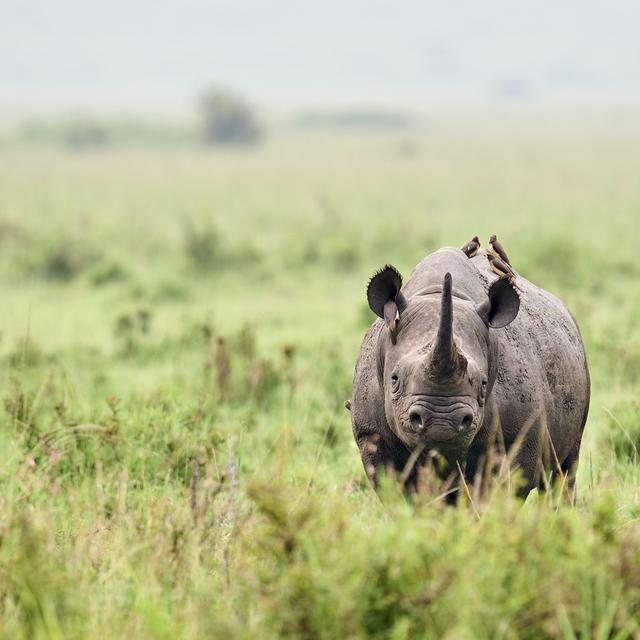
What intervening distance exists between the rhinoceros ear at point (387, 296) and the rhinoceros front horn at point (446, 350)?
1.63 feet

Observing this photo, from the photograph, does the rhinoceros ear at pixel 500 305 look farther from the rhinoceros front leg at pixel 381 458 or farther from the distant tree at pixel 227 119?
the distant tree at pixel 227 119

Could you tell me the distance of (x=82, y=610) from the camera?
3223 millimetres

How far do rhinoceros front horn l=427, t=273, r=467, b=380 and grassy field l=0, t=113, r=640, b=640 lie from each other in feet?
1.47

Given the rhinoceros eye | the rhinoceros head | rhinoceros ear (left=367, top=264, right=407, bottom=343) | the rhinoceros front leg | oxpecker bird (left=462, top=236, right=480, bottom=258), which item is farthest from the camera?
oxpecker bird (left=462, top=236, right=480, bottom=258)

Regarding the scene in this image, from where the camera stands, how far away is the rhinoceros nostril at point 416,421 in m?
3.89

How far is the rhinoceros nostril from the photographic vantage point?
153 inches

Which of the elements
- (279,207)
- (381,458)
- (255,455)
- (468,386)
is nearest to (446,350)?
(468,386)

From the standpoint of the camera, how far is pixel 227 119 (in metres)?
51.9

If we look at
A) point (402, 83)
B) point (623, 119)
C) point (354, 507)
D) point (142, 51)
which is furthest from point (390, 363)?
point (142, 51)

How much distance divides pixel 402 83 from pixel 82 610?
539ft

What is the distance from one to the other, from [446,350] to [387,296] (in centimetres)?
64

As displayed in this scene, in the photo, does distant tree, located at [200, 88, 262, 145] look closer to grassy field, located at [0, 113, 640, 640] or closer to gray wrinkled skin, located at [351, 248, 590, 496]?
grassy field, located at [0, 113, 640, 640]

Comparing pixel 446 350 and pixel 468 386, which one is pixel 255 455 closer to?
pixel 468 386

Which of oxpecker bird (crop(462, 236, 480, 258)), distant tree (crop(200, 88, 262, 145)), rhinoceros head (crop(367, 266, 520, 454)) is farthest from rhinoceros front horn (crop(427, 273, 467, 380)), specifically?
distant tree (crop(200, 88, 262, 145))
